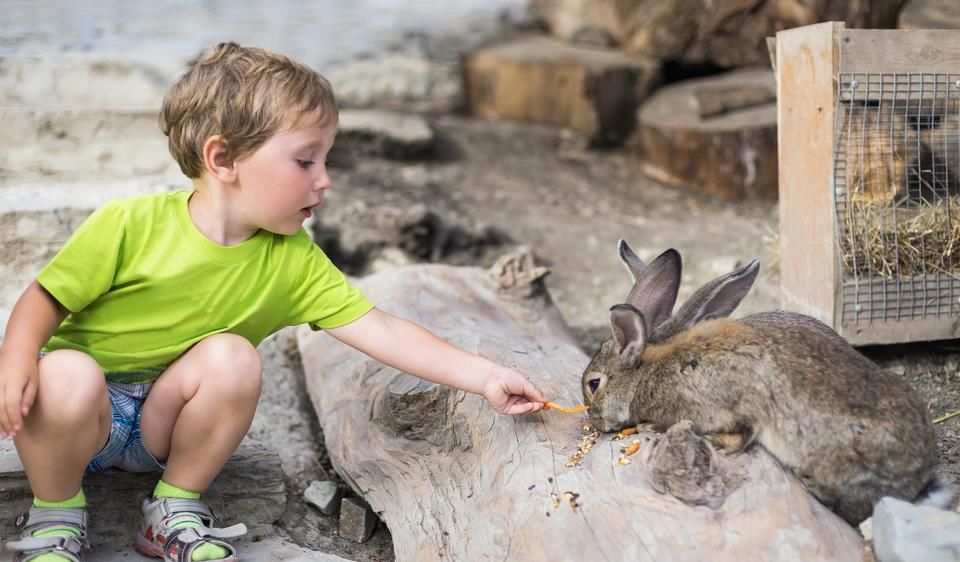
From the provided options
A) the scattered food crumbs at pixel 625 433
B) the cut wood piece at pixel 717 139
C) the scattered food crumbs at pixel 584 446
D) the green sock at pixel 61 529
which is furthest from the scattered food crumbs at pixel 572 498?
the cut wood piece at pixel 717 139

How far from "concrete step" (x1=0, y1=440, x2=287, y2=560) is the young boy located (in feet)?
0.55

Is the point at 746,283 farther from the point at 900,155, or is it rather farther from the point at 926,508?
the point at 900,155

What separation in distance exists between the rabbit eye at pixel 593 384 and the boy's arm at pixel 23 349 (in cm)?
147

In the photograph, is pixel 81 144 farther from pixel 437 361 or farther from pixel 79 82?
pixel 437 361

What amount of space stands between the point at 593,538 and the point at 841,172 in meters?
1.97

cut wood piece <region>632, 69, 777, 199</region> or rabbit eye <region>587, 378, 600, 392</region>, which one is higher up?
rabbit eye <region>587, 378, 600, 392</region>

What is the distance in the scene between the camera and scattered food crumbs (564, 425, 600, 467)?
268 centimetres

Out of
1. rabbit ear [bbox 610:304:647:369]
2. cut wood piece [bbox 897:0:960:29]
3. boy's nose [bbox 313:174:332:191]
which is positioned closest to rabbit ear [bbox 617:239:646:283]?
rabbit ear [bbox 610:304:647:369]

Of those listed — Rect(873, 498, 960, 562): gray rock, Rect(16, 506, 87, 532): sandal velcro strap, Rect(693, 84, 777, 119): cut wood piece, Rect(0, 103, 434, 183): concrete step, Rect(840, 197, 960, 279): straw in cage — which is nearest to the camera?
A: Rect(873, 498, 960, 562): gray rock

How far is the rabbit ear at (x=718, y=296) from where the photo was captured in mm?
2900

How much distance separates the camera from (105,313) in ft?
9.20

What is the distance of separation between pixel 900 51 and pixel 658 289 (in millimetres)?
1479

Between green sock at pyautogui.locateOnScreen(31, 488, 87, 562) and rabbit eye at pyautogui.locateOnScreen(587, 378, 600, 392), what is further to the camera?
rabbit eye at pyautogui.locateOnScreen(587, 378, 600, 392)

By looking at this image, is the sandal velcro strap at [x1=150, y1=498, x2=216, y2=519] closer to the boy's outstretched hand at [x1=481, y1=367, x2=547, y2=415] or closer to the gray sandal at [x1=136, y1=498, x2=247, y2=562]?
the gray sandal at [x1=136, y1=498, x2=247, y2=562]
